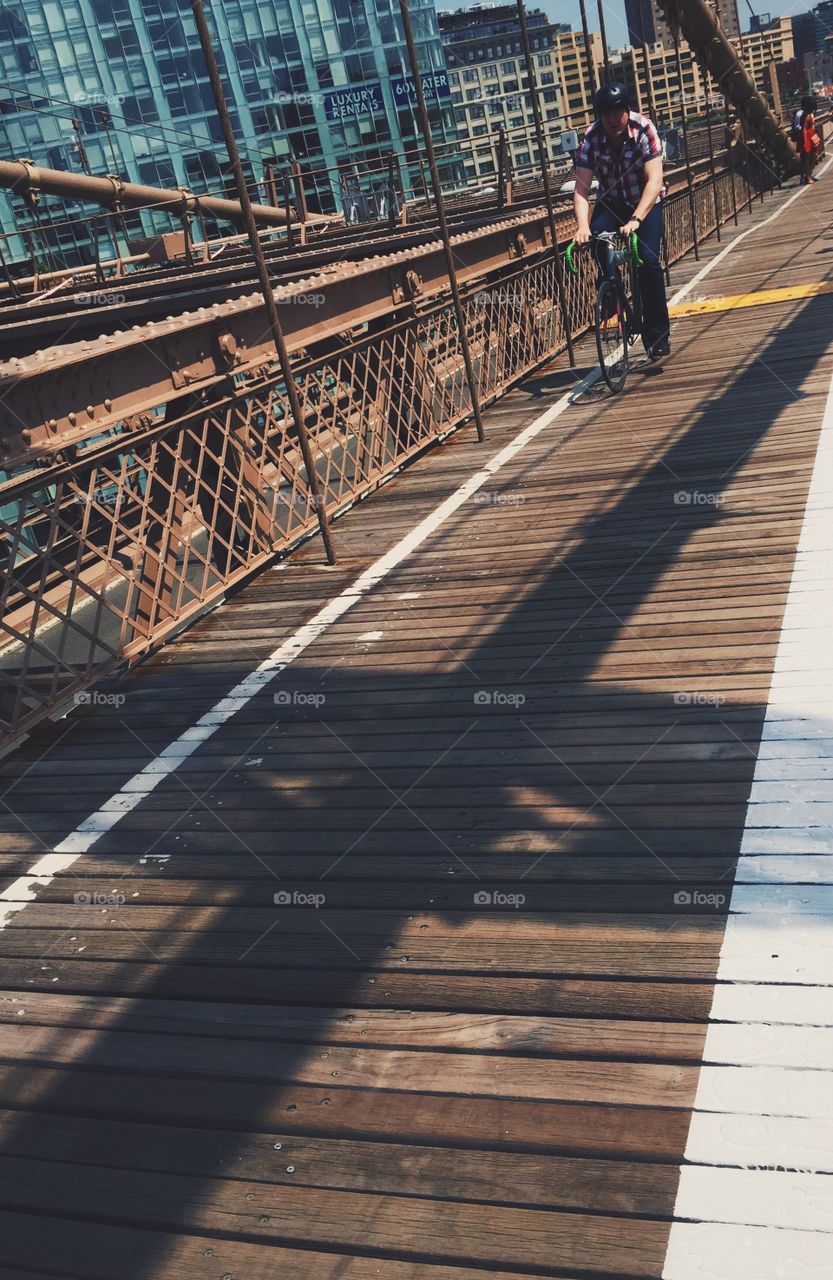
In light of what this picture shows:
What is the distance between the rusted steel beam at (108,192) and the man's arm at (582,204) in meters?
9.83

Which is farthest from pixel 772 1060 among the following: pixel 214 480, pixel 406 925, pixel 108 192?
pixel 108 192

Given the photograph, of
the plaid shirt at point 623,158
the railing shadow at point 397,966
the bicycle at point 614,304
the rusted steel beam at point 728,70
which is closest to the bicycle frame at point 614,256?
the bicycle at point 614,304

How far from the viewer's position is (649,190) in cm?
908

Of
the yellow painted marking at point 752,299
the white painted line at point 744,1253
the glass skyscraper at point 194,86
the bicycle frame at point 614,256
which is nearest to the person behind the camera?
the white painted line at point 744,1253

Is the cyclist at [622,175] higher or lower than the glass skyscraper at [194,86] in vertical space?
lower

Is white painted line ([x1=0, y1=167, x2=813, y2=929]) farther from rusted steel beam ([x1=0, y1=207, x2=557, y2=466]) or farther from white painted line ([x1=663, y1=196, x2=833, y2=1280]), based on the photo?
rusted steel beam ([x1=0, y1=207, x2=557, y2=466])

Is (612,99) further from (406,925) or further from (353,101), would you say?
(353,101)

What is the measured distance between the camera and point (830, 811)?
3615 millimetres

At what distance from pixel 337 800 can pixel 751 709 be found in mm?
1640

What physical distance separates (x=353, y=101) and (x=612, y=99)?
239ft

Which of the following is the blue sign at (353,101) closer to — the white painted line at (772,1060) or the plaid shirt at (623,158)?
the plaid shirt at (623,158)

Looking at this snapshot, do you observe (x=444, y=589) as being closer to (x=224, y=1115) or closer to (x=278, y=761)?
(x=278, y=761)

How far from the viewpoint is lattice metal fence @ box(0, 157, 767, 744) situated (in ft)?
19.5

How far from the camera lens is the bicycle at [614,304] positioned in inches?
374
